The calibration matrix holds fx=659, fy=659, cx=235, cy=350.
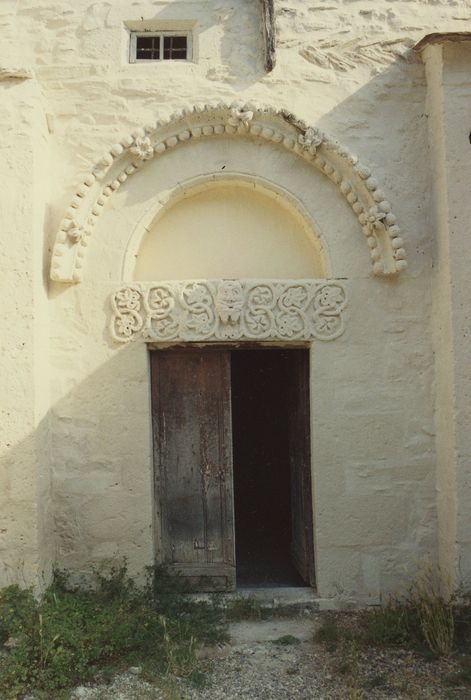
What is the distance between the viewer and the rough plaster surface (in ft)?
16.2

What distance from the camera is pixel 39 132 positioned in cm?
484

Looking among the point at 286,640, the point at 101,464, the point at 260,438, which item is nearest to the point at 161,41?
the point at 101,464

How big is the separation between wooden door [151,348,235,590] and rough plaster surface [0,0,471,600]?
265 mm

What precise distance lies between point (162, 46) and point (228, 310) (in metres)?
2.23

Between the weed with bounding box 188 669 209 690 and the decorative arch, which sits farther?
the decorative arch

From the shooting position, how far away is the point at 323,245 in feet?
16.7

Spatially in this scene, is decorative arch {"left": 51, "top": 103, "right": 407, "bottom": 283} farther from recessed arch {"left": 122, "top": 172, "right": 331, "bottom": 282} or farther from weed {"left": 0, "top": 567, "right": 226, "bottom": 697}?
weed {"left": 0, "top": 567, "right": 226, "bottom": 697}

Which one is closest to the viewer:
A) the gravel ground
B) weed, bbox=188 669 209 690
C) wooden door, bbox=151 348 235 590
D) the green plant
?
the gravel ground

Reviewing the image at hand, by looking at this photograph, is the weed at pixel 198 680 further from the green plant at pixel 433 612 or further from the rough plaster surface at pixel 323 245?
the green plant at pixel 433 612

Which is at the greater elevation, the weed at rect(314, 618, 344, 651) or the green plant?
the green plant

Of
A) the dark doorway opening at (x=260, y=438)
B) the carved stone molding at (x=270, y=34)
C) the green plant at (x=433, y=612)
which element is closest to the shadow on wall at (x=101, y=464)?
the green plant at (x=433, y=612)

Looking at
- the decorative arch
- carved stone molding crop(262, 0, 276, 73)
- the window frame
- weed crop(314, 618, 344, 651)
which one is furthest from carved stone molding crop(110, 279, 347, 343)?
weed crop(314, 618, 344, 651)

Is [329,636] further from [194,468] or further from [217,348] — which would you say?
[217,348]

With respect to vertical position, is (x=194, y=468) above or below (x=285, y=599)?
above
